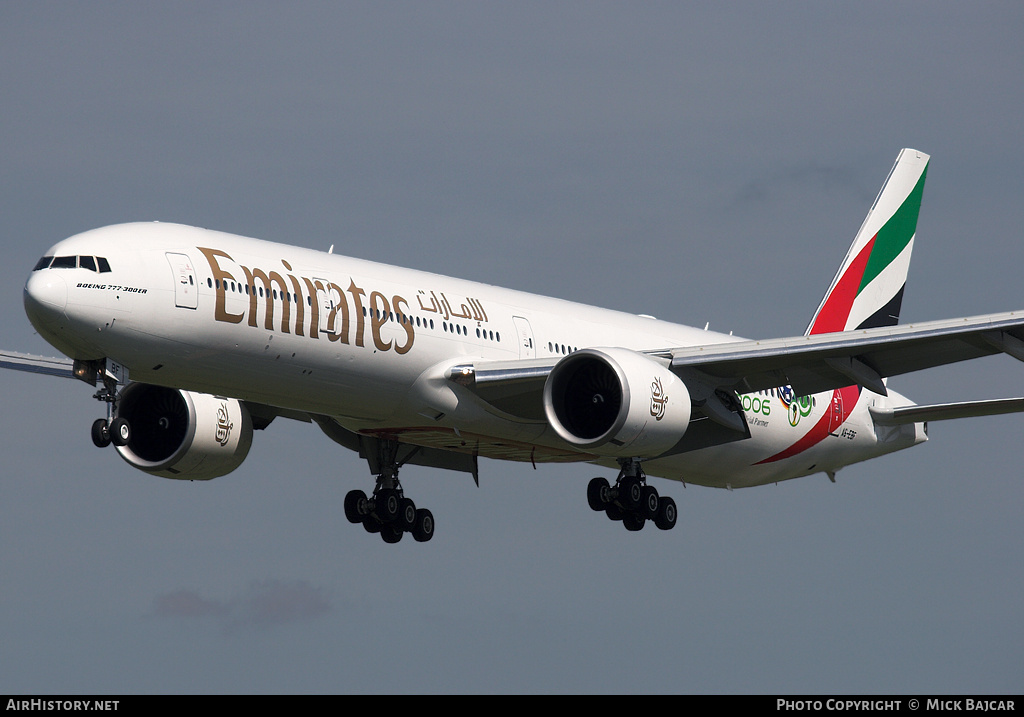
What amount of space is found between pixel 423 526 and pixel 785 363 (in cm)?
1096

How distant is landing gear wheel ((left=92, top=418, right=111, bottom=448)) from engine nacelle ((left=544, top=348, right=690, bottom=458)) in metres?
9.15

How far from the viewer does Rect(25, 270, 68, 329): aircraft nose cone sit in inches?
1132

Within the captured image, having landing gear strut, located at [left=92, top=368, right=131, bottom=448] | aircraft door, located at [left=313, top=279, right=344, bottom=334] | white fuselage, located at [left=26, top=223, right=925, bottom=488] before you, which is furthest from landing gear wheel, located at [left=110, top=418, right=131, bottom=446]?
aircraft door, located at [left=313, top=279, right=344, bottom=334]

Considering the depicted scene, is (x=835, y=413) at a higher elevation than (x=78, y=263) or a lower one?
higher

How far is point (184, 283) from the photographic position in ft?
98.6

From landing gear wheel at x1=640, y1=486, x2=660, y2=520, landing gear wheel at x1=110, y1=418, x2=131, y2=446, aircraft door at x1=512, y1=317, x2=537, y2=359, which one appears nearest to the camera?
landing gear wheel at x1=110, y1=418, x2=131, y2=446

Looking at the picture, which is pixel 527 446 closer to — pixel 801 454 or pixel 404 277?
pixel 404 277

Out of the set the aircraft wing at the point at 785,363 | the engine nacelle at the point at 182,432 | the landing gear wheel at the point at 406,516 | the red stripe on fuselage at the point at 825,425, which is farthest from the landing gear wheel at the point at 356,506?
the red stripe on fuselage at the point at 825,425

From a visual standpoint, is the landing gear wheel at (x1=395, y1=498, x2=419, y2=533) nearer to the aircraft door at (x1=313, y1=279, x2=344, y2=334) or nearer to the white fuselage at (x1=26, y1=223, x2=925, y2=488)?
the white fuselage at (x1=26, y1=223, x2=925, y2=488)

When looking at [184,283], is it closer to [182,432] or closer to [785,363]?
[182,432]

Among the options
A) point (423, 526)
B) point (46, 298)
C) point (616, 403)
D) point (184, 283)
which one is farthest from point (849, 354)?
point (46, 298)

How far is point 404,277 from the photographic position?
3469cm
